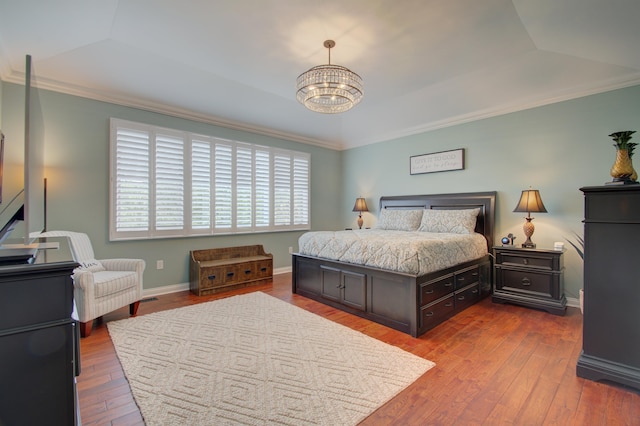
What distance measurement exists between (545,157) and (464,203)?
1130mm

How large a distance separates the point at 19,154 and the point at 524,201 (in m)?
5.76

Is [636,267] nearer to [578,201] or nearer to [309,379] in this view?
[578,201]

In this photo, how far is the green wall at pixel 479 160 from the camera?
3.41 metres

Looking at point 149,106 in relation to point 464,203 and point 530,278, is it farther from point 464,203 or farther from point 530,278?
point 530,278

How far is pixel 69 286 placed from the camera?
3.34 feet

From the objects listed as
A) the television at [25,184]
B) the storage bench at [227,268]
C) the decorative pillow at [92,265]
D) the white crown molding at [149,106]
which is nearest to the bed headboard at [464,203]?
the white crown molding at [149,106]

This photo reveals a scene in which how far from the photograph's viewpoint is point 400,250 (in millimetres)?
2914

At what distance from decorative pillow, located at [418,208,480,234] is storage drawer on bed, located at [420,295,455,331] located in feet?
3.90

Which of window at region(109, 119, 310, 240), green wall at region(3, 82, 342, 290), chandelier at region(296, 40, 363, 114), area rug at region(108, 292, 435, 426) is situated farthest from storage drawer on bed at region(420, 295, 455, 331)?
green wall at region(3, 82, 342, 290)

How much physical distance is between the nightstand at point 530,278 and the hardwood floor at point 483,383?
0.27 metres

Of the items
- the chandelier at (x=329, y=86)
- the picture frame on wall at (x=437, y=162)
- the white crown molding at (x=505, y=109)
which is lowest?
the picture frame on wall at (x=437, y=162)

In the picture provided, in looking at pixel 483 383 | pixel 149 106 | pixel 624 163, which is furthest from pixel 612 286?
pixel 149 106

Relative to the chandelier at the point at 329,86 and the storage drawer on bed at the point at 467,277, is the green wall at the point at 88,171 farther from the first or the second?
the storage drawer on bed at the point at 467,277

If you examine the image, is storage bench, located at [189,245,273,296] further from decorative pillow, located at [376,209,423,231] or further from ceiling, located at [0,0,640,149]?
A: ceiling, located at [0,0,640,149]
